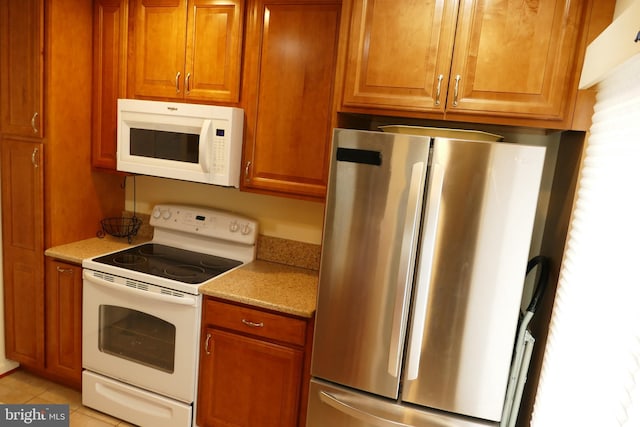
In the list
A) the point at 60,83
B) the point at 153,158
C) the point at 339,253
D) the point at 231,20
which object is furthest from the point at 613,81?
the point at 60,83

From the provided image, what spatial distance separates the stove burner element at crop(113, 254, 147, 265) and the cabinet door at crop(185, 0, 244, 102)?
917 mm

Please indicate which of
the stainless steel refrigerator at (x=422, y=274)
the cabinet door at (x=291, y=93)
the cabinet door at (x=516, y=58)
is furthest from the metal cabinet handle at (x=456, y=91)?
the cabinet door at (x=291, y=93)

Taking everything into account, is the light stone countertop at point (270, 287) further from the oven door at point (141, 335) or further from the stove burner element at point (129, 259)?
the stove burner element at point (129, 259)

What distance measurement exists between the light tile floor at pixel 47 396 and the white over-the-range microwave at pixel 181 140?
1350 mm

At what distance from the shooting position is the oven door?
2.13 m

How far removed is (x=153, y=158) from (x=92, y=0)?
954 millimetres

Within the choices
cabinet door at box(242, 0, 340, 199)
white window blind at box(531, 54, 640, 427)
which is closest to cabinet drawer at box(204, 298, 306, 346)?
cabinet door at box(242, 0, 340, 199)

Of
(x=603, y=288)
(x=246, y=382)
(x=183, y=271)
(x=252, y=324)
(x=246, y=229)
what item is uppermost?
(x=603, y=288)

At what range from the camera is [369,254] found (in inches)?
65.5

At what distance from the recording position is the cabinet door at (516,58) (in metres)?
1.56

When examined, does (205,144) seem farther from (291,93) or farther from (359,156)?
(359,156)

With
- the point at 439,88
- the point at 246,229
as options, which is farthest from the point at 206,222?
the point at 439,88

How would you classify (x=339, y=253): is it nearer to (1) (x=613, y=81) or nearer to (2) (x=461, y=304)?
(2) (x=461, y=304)

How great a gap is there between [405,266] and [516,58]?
862mm
